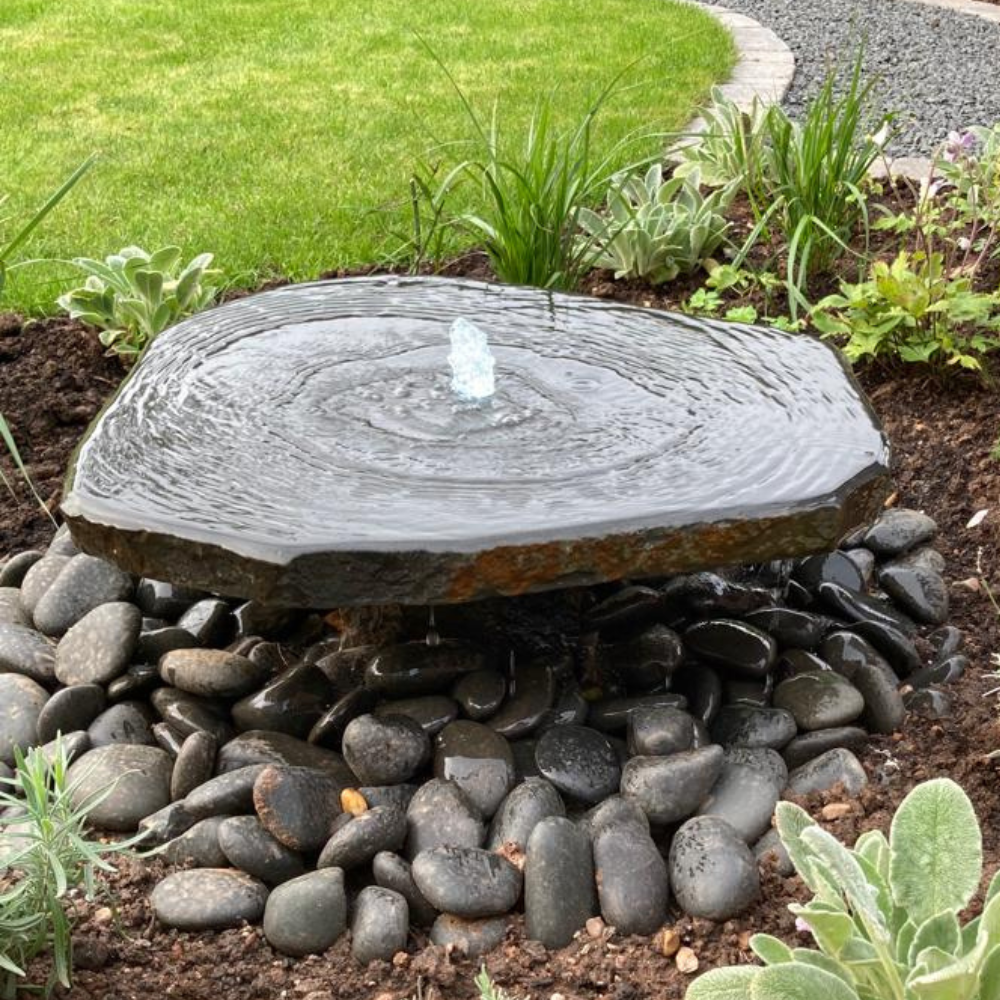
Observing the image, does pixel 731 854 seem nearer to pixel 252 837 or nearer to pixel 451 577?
pixel 451 577

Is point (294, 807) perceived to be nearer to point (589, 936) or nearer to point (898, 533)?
point (589, 936)

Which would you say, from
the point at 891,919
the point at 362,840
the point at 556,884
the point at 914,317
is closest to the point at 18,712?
the point at 362,840

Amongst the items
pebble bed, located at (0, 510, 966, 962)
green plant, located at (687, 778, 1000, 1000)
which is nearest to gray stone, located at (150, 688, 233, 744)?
pebble bed, located at (0, 510, 966, 962)

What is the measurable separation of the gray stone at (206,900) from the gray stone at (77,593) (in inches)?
36.6

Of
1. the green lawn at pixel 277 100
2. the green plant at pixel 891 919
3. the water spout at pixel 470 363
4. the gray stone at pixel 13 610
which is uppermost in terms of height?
the green plant at pixel 891 919

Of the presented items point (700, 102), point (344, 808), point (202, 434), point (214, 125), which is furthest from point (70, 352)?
point (700, 102)

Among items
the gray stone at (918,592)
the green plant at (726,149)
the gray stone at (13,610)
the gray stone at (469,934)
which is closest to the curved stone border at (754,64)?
the green plant at (726,149)

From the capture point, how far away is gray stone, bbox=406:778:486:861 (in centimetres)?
259

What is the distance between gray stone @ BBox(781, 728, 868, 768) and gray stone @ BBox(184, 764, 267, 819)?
103cm

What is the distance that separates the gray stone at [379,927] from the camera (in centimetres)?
238

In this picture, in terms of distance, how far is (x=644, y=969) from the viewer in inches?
91.4

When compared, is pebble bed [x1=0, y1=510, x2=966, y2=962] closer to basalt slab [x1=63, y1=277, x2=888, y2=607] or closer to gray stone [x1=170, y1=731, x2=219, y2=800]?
gray stone [x1=170, y1=731, x2=219, y2=800]

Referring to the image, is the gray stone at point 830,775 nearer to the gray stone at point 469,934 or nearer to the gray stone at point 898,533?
the gray stone at point 469,934

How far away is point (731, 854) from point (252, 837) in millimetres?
843
